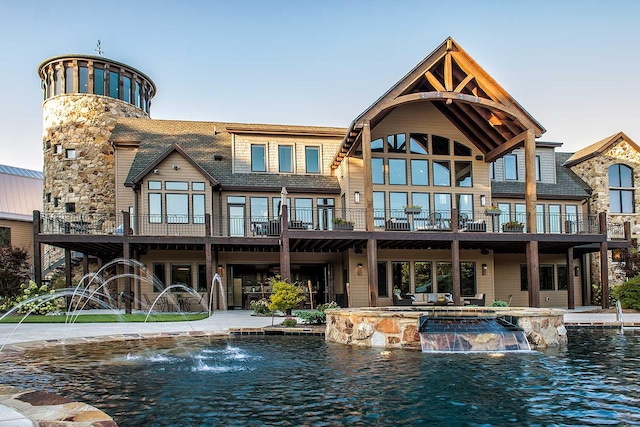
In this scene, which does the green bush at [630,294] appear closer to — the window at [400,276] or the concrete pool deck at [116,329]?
the concrete pool deck at [116,329]

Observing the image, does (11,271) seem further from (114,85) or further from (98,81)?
(114,85)

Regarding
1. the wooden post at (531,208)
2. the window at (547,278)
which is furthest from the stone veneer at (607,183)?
the wooden post at (531,208)

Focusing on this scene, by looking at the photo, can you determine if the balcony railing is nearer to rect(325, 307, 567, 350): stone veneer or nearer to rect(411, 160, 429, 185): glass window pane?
rect(411, 160, 429, 185): glass window pane

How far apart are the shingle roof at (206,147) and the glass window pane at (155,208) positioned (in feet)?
3.30

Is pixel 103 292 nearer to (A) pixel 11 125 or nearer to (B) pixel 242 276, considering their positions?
(B) pixel 242 276

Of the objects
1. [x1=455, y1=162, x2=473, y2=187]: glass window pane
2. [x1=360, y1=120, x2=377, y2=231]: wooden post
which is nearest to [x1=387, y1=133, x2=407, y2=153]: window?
[x1=455, y1=162, x2=473, y2=187]: glass window pane

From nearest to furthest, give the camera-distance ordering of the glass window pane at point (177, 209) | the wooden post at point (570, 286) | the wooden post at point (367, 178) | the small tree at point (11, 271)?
the wooden post at point (367, 178), the glass window pane at point (177, 209), the wooden post at point (570, 286), the small tree at point (11, 271)

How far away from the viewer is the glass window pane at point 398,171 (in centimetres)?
2167

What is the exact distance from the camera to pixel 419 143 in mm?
22094

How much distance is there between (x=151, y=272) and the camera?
21.8m

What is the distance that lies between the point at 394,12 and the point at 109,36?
67.8ft

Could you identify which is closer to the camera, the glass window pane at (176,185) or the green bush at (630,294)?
the green bush at (630,294)

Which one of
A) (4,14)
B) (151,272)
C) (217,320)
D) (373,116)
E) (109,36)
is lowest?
(217,320)

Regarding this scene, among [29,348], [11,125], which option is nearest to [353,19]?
[29,348]
